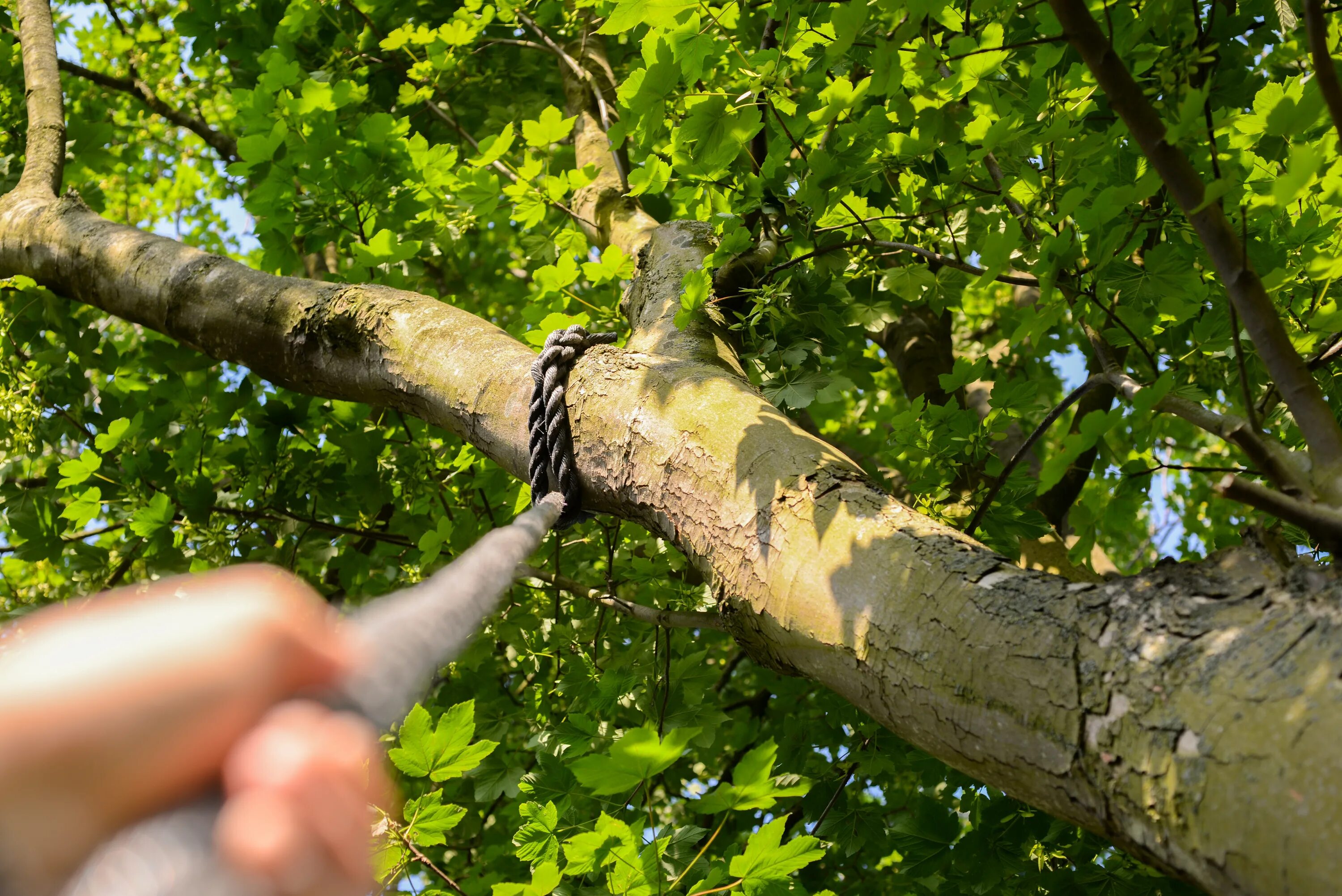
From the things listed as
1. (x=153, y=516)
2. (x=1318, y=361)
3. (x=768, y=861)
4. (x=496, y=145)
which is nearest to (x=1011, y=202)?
(x=1318, y=361)

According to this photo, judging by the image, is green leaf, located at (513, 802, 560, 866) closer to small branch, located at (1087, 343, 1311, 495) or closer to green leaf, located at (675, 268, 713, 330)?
green leaf, located at (675, 268, 713, 330)

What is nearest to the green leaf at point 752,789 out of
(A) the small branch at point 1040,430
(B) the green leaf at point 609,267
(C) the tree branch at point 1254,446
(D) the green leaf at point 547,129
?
(A) the small branch at point 1040,430

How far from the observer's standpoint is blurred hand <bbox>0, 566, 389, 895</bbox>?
643mm

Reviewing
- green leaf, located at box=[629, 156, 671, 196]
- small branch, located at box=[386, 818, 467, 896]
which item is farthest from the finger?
green leaf, located at box=[629, 156, 671, 196]

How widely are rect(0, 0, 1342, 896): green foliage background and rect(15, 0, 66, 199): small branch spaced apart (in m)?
0.43

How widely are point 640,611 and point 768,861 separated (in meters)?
0.68

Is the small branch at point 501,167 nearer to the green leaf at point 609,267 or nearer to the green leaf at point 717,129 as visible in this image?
the green leaf at point 609,267

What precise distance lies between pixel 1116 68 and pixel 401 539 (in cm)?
258

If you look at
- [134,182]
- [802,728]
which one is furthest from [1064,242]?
[134,182]

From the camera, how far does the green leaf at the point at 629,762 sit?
4.97 ft

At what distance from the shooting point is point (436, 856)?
3377mm

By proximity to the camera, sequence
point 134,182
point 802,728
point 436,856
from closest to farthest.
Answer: point 802,728 < point 436,856 < point 134,182

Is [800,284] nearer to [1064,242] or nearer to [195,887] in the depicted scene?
[1064,242]

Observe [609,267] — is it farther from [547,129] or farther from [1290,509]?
[1290,509]
